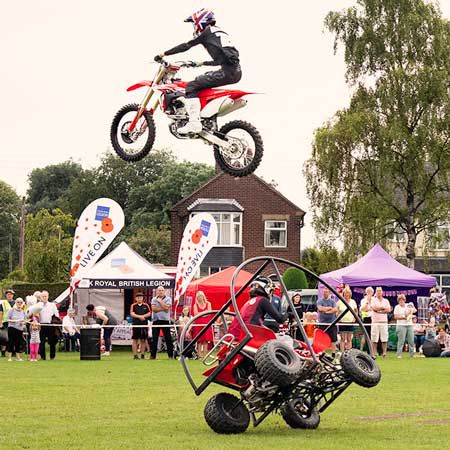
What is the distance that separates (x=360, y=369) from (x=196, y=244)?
59.9ft

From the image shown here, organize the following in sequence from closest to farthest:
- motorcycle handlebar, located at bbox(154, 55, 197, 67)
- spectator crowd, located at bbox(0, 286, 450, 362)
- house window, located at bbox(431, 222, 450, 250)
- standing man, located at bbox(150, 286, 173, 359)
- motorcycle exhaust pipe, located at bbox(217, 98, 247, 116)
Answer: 1. motorcycle exhaust pipe, located at bbox(217, 98, 247, 116)
2. motorcycle handlebar, located at bbox(154, 55, 197, 67)
3. spectator crowd, located at bbox(0, 286, 450, 362)
4. standing man, located at bbox(150, 286, 173, 359)
5. house window, located at bbox(431, 222, 450, 250)

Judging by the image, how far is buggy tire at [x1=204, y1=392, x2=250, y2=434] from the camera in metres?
12.8

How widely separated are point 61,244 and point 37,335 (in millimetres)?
37059

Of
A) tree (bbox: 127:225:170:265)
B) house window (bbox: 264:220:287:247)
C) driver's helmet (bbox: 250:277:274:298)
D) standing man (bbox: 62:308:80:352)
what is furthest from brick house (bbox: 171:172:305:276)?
driver's helmet (bbox: 250:277:274:298)

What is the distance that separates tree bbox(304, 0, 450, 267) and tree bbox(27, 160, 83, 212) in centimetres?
6087

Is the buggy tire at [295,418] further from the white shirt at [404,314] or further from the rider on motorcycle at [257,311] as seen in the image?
the white shirt at [404,314]

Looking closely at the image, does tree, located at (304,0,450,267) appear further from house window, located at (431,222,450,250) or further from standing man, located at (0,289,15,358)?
standing man, located at (0,289,15,358)

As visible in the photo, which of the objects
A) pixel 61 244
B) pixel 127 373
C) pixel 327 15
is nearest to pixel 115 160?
pixel 61 244

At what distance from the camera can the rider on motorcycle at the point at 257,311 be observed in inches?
514

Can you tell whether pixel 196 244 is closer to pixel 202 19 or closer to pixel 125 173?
pixel 202 19

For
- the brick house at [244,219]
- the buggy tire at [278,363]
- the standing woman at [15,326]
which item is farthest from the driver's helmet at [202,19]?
the brick house at [244,219]

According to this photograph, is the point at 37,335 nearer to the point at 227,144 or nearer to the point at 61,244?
the point at 227,144

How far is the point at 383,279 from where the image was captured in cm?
3344

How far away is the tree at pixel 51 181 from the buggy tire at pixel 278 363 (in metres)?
97.5
